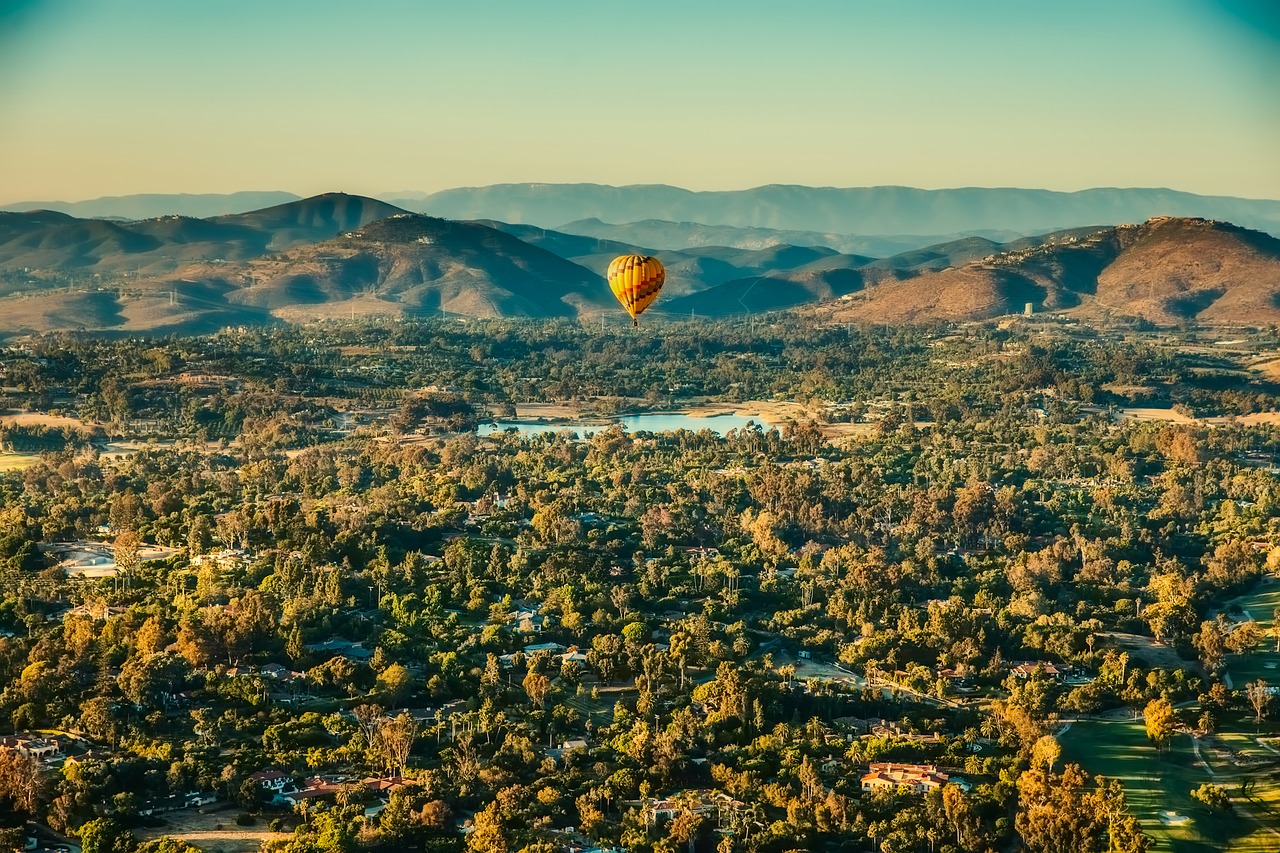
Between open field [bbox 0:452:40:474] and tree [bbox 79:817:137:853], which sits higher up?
open field [bbox 0:452:40:474]

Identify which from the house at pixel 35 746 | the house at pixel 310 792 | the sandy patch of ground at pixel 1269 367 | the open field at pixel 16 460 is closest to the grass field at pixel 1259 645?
the house at pixel 310 792

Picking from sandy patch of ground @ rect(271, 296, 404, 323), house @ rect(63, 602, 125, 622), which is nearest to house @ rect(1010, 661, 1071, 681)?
house @ rect(63, 602, 125, 622)

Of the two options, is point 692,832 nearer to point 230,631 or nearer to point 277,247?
point 230,631

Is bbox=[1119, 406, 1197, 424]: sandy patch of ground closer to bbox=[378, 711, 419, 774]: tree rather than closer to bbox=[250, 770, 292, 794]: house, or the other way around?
bbox=[378, 711, 419, 774]: tree

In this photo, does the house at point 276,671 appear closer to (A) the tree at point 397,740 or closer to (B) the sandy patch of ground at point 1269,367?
(A) the tree at point 397,740

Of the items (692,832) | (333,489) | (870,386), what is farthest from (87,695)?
(870,386)

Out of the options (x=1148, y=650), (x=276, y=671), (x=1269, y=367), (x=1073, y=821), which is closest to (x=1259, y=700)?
(x=1148, y=650)
